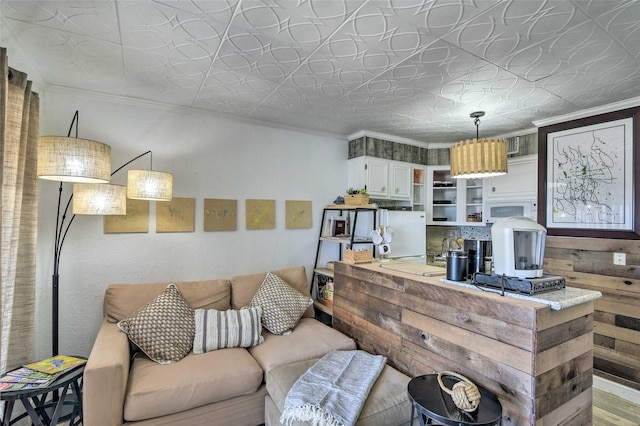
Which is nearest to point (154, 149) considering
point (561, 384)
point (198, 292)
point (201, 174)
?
point (201, 174)

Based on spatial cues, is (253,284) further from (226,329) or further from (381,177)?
(381,177)

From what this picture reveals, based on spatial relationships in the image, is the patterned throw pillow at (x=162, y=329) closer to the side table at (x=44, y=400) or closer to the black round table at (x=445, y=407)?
the side table at (x=44, y=400)

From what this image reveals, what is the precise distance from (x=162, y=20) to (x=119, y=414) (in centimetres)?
218

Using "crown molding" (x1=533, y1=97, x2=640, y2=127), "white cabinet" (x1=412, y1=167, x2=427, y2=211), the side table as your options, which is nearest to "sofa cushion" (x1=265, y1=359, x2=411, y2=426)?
the side table

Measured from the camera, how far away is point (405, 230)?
380 cm

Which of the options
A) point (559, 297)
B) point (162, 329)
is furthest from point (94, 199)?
point (559, 297)

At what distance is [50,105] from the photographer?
8.05 ft

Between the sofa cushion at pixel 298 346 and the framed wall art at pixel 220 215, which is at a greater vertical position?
the framed wall art at pixel 220 215

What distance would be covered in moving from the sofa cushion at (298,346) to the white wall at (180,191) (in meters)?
0.97

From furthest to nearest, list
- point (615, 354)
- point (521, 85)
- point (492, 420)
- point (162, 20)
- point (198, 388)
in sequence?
point (615, 354) → point (521, 85) → point (198, 388) → point (162, 20) → point (492, 420)

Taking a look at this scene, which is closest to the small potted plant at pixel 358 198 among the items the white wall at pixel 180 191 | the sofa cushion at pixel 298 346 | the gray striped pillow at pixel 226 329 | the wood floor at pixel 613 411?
the white wall at pixel 180 191

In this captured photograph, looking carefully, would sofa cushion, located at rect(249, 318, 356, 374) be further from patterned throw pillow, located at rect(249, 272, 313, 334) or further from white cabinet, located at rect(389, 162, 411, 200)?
white cabinet, located at rect(389, 162, 411, 200)

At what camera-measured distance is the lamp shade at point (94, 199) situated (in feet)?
7.04

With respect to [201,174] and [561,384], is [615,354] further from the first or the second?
[201,174]
